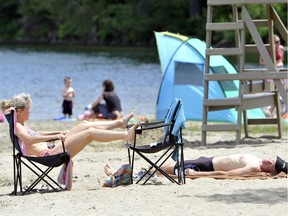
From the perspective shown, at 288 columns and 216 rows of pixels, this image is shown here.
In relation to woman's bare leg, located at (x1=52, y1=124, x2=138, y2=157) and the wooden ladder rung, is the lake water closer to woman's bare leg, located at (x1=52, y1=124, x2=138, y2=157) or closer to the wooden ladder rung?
the wooden ladder rung

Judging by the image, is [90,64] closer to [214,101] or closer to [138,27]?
[138,27]

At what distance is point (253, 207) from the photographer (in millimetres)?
6719

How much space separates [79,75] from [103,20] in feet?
93.0

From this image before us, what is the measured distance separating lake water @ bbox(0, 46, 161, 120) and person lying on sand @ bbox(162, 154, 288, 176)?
36.6 ft

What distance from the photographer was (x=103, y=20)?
64062 mm

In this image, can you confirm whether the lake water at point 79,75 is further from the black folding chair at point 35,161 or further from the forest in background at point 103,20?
the black folding chair at point 35,161

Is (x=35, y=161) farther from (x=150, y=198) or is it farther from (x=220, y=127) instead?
(x=220, y=127)

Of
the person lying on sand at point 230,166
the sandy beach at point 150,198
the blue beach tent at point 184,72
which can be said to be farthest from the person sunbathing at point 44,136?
the blue beach tent at point 184,72

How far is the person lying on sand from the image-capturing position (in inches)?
336

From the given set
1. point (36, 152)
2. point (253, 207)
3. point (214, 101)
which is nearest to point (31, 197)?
point (36, 152)

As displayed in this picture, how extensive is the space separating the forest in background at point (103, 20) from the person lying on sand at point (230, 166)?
4228cm

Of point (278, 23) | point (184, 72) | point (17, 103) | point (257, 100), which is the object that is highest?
point (278, 23)

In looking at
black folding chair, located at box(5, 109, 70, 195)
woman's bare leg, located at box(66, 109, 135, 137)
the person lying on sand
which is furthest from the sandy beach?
woman's bare leg, located at box(66, 109, 135, 137)

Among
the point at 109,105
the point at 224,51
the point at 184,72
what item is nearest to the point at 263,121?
the point at 224,51
